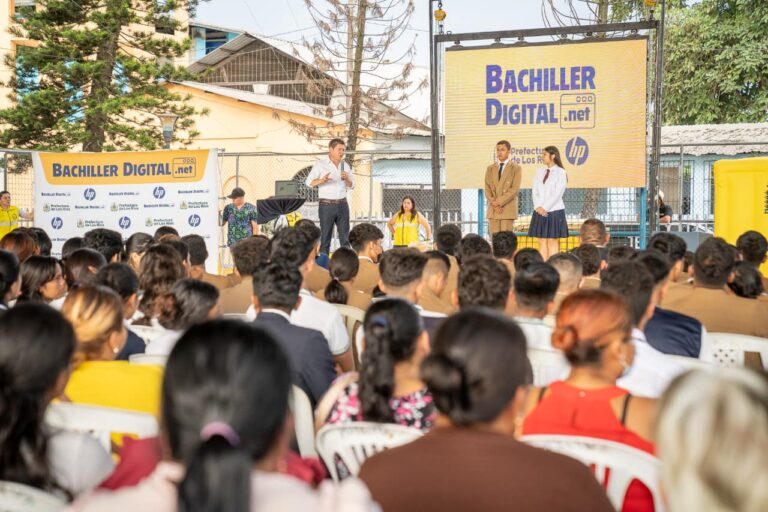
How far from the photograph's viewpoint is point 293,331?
366 cm

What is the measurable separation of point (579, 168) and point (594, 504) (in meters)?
11.0

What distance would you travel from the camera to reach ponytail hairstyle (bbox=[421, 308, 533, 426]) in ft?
6.57

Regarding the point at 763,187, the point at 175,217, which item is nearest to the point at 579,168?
the point at 763,187

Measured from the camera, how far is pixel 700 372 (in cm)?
142

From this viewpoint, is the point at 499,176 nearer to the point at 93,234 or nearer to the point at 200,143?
the point at 93,234

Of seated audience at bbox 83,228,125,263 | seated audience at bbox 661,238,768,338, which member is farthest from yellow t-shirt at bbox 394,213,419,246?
seated audience at bbox 661,238,768,338

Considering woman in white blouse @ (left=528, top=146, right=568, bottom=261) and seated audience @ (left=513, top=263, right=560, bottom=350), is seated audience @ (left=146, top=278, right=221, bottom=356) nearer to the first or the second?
seated audience @ (left=513, top=263, right=560, bottom=350)

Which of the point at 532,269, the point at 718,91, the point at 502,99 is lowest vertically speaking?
the point at 532,269

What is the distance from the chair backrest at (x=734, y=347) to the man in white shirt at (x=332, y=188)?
23.3 ft

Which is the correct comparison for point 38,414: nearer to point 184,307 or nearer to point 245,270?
point 184,307

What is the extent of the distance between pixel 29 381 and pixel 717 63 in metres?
26.3

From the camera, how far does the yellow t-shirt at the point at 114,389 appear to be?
2.92m

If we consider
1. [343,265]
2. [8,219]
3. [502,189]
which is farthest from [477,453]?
[8,219]

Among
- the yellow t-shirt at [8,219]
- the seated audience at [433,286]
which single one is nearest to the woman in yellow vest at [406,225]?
the yellow t-shirt at [8,219]
